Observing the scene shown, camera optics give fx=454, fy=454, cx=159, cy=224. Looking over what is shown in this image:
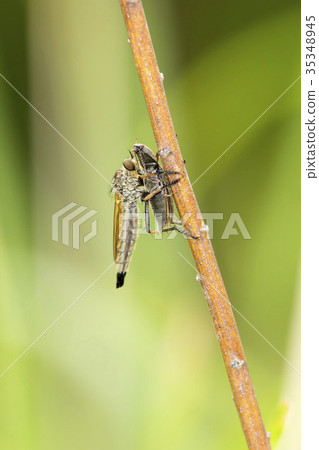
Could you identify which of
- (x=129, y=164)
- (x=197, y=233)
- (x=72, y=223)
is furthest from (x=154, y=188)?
(x=197, y=233)

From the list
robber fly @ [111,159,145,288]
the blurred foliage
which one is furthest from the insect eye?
the blurred foliage

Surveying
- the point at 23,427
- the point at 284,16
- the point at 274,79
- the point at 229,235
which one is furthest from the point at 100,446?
the point at 284,16

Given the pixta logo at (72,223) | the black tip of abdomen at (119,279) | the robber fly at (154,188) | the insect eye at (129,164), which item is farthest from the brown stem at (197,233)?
the pixta logo at (72,223)

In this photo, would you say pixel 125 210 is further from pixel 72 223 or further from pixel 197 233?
pixel 197 233

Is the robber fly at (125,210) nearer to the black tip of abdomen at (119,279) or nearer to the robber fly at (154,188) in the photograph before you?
the black tip of abdomen at (119,279)

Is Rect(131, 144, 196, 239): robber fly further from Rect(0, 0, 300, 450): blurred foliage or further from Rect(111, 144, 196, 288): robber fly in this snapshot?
Rect(0, 0, 300, 450): blurred foliage

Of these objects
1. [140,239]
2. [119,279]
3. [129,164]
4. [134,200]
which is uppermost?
[129,164]
